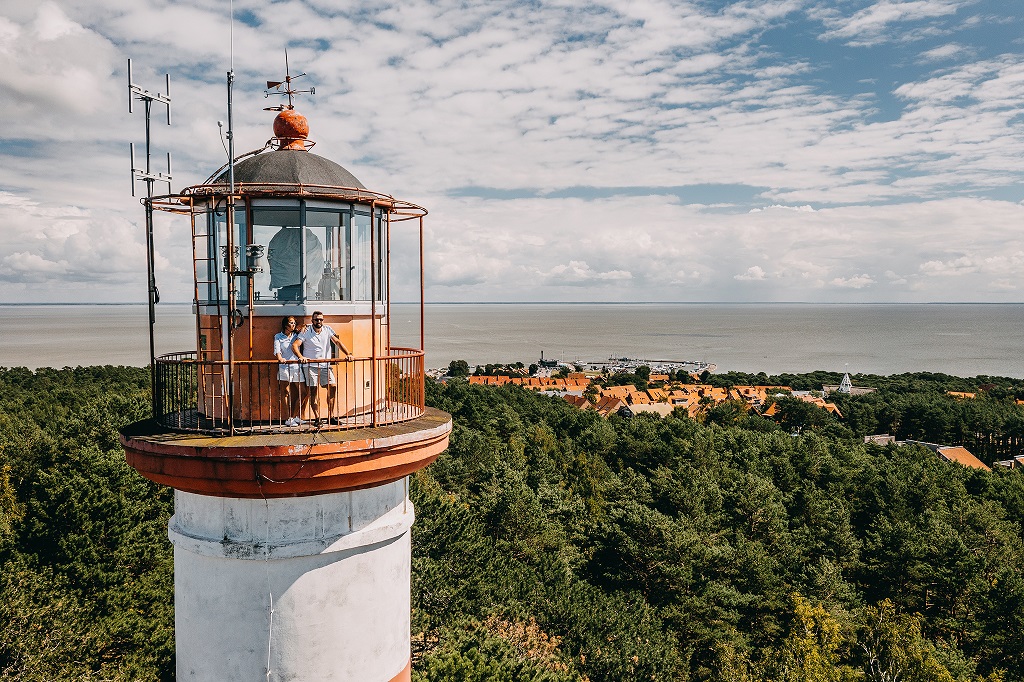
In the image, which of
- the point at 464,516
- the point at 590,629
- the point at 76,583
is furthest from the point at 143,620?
the point at 590,629

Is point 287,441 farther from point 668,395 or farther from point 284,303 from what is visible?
point 668,395

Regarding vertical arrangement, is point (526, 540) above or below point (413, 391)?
below

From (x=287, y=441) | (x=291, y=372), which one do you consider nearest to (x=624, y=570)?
(x=291, y=372)

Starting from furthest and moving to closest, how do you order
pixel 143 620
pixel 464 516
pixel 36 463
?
pixel 36 463 → pixel 464 516 → pixel 143 620

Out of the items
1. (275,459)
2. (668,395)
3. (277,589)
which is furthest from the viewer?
(668,395)

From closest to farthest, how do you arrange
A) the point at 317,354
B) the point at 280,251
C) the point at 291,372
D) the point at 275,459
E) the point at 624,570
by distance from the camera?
the point at 275,459 < the point at 291,372 < the point at 317,354 < the point at 280,251 < the point at 624,570

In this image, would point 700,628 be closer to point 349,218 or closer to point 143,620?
point 143,620

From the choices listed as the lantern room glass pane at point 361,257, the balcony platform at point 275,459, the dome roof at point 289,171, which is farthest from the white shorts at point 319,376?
the dome roof at point 289,171

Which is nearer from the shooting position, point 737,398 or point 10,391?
point 10,391
